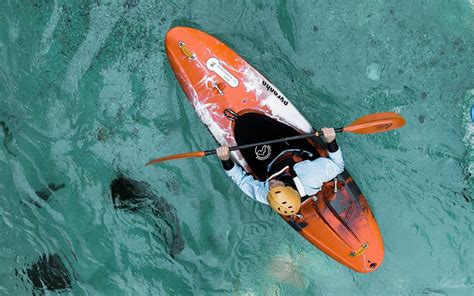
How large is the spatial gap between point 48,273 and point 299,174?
3.64m

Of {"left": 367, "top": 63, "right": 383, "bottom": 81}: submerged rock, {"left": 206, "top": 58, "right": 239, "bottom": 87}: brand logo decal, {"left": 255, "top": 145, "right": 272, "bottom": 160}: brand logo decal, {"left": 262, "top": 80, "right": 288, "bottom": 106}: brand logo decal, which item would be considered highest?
{"left": 206, "top": 58, "right": 239, "bottom": 87}: brand logo decal

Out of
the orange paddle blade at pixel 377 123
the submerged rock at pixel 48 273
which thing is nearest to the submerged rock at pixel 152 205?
the submerged rock at pixel 48 273

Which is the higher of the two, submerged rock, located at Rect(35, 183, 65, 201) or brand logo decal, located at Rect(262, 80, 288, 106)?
submerged rock, located at Rect(35, 183, 65, 201)

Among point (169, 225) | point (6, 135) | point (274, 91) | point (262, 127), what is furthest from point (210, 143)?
point (6, 135)

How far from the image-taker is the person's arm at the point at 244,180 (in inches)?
196

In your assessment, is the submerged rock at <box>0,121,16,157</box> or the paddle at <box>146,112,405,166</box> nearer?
the paddle at <box>146,112,405,166</box>

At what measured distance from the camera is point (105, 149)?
5.98m

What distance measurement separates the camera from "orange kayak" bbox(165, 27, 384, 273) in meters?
5.27

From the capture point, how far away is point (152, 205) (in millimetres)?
6027

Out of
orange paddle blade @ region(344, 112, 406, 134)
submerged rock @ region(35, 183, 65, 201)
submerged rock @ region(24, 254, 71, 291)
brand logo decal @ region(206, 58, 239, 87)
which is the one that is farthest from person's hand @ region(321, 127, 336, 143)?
submerged rock @ region(24, 254, 71, 291)

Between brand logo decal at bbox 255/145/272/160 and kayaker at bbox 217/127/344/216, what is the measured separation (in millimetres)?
347

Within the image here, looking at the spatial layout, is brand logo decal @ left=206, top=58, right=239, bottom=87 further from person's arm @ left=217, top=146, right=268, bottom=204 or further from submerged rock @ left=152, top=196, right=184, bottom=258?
submerged rock @ left=152, top=196, right=184, bottom=258

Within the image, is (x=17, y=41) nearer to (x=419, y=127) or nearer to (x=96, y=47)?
(x=96, y=47)

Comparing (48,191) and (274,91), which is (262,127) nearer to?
(274,91)
